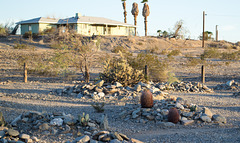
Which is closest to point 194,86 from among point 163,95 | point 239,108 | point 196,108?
point 163,95

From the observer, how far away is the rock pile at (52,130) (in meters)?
6.08

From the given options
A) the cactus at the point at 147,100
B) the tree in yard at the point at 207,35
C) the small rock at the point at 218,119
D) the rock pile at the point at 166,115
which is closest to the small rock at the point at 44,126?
the rock pile at the point at 166,115

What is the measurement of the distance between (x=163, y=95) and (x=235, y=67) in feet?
46.0

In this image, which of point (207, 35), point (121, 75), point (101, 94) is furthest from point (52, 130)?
point (207, 35)

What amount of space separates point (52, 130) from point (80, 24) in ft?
124

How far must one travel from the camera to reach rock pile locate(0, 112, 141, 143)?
6078 mm

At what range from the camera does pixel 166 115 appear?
8.39 m

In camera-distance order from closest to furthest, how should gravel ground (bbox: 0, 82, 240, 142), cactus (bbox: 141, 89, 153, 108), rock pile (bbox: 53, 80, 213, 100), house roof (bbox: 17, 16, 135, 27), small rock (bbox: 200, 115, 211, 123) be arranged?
1. gravel ground (bbox: 0, 82, 240, 142)
2. small rock (bbox: 200, 115, 211, 123)
3. cactus (bbox: 141, 89, 153, 108)
4. rock pile (bbox: 53, 80, 213, 100)
5. house roof (bbox: 17, 16, 135, 27)

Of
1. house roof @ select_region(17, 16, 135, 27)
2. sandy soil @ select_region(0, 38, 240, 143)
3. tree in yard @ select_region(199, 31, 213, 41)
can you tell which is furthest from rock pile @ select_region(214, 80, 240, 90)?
tree in yard @ select_region(199, 31, 213, 41)

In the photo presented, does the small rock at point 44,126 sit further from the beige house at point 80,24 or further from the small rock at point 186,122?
the beige house at point 80,24

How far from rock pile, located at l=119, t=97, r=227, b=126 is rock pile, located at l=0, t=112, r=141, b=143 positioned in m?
1.54

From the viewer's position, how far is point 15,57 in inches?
1050

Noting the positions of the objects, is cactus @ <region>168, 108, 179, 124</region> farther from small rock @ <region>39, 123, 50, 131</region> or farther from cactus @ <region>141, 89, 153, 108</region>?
small rock @ <region>39, 123, 50, 131</region>

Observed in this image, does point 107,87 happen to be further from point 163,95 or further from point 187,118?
point 187,118
